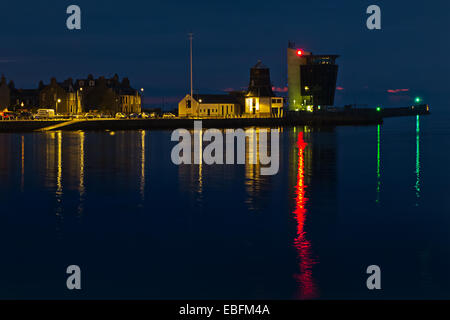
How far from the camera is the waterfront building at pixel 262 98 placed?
5782 inches

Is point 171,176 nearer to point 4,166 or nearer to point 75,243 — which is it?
point 4,166

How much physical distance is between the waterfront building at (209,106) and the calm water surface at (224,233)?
9416 centimetres

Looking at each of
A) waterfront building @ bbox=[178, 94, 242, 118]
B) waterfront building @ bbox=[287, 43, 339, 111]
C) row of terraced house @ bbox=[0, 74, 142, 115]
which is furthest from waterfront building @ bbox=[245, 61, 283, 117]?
row of terraced house @ bbox=[0, 74, 142, 115]

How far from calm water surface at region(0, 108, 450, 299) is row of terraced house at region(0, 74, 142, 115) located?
10579 centimetres

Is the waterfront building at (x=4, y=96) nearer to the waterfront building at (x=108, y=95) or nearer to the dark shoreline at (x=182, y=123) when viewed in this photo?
the waterfront building at (x=108, y=95)

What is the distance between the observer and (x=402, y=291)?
17203mm

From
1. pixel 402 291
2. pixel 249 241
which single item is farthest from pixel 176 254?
pixel 402 291

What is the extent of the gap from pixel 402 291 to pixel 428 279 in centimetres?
153

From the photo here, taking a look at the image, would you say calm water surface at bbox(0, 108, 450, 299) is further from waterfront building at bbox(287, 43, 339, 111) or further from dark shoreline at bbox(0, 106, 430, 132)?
waterfront building at bbox(287, 43, 339, 111)

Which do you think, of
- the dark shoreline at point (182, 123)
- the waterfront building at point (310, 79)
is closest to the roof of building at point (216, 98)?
the dark shoreline at point (182, 123)

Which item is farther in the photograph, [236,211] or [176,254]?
[236,211]

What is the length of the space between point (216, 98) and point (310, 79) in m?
28.8
